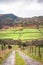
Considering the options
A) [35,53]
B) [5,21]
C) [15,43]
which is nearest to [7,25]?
[5,21]

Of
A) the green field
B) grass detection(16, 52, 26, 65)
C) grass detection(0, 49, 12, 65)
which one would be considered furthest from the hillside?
grass detection(16, 52, 26, 65)

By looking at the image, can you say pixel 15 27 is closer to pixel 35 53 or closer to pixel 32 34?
pixel 32 34

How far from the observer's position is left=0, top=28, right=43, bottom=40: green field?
10766mm

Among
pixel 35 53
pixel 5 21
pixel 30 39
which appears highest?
pixel 5 21

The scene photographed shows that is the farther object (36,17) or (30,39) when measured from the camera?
(36,17)

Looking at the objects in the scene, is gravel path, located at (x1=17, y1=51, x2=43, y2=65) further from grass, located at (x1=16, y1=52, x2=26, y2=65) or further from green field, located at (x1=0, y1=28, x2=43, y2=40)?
green field, located at (x1=0, y1=28, x2=43, y2=40)

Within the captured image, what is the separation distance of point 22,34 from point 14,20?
3.28 feet

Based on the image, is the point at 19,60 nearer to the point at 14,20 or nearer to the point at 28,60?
the point at 28,60

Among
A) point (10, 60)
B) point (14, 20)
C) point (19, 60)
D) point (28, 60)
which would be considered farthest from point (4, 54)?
point (14, 20)

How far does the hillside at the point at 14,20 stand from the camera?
1134 cm

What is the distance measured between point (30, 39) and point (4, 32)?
135 cm

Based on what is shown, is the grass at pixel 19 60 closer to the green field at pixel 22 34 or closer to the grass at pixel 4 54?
the grass at pixel 4 54

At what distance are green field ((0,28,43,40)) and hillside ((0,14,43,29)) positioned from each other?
332mm

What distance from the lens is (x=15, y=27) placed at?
1123 cm
